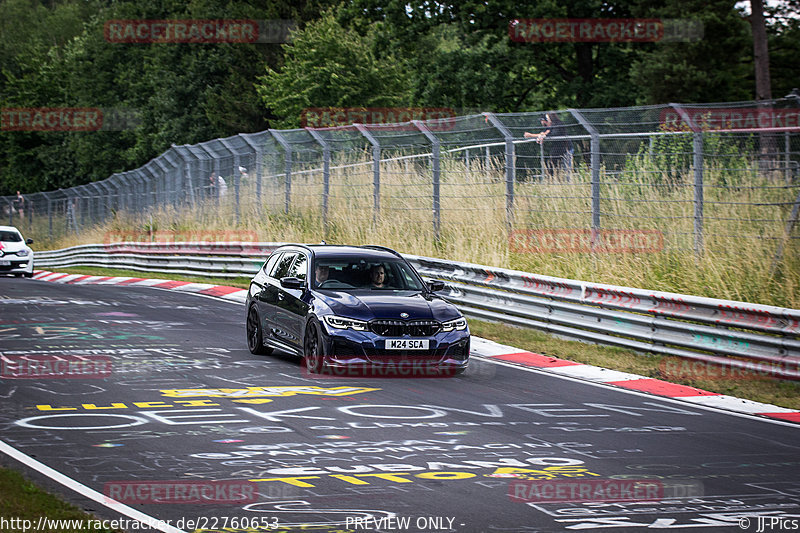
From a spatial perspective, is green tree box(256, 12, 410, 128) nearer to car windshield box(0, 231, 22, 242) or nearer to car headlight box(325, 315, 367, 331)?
car windshield box(0, 231, 22, 242)

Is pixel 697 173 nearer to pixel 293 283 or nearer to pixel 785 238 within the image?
pixel 785 238

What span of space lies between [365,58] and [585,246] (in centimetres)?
2937

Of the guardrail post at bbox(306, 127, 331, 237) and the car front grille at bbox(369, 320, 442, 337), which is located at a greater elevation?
the guardrail post at bbox(306, 127, 331, 237)

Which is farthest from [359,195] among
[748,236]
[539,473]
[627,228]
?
[539,473]

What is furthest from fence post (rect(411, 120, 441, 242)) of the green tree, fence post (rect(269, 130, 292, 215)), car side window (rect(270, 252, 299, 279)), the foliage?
the green tree

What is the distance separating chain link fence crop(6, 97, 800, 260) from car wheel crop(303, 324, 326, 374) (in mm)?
5893

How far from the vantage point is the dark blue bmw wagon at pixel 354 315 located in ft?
39.3

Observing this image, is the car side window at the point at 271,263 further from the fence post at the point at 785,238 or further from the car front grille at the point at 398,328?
the fence post at the point at 785,238

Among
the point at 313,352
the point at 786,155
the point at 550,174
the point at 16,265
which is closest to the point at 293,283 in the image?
the point at 313,352

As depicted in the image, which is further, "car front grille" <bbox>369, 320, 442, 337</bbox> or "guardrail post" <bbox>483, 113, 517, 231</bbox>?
"guardrail post" <bbox>483, 113, 517, 231</bbox>

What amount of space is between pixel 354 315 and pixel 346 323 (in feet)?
0.44

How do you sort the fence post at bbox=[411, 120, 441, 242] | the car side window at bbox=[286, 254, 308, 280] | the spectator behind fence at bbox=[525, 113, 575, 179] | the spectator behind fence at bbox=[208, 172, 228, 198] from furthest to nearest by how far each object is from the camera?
the spectator behind fence at bbox=[208, 172, 228, 198] < the fence post at bbox=[411, 120, 441, 242] < the spectator behind fence at bbox=[525, 113, 575, 179] < the car side window at bbox=[286, 254, 308, 280]

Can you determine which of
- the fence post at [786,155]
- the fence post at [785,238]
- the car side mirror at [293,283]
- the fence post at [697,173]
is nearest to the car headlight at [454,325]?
the car side mirror at [293,283]

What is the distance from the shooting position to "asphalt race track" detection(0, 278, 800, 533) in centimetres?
660
